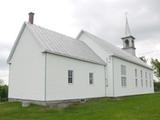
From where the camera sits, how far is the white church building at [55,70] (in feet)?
45.0

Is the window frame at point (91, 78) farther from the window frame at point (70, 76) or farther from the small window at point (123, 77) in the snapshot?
the small window at point (123, 77)

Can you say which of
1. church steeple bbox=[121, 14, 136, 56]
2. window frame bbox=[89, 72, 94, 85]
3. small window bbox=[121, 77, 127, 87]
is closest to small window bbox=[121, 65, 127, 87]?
small window bbox=[121, 77, 127, 87]

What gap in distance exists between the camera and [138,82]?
27438 millimetres

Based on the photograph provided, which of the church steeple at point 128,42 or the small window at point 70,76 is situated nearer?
the small window at point 70,76

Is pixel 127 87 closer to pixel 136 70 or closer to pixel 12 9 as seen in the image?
pixel 136 70

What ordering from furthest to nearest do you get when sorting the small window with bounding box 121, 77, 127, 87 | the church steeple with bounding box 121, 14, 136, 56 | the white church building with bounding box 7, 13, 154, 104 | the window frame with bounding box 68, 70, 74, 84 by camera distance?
the church steeple with bounding box 121, 14, 136, 56, the small window with bounding box 121, 77, 127, 87, the window frame with bounding box 68, 70, 74, 84, the white church building with bounding box 7, 13, 154, 104

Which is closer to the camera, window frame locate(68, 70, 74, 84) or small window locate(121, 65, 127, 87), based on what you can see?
window frame locate(68, 70, 74, 84)

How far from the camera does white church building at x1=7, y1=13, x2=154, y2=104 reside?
13712 mm

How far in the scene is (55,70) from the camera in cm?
1409

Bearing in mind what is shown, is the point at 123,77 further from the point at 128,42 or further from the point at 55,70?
the point at 128,42

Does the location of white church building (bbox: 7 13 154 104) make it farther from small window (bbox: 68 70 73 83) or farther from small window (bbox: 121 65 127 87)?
small window (bbox: 121 65 127 87)

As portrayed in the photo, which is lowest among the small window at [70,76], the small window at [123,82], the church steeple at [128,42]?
the small window at [123,82]

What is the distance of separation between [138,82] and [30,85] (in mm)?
17881

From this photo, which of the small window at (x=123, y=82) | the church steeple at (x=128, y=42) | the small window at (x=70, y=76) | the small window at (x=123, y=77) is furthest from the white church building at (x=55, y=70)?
the church steeple at (x=128, y=42)
